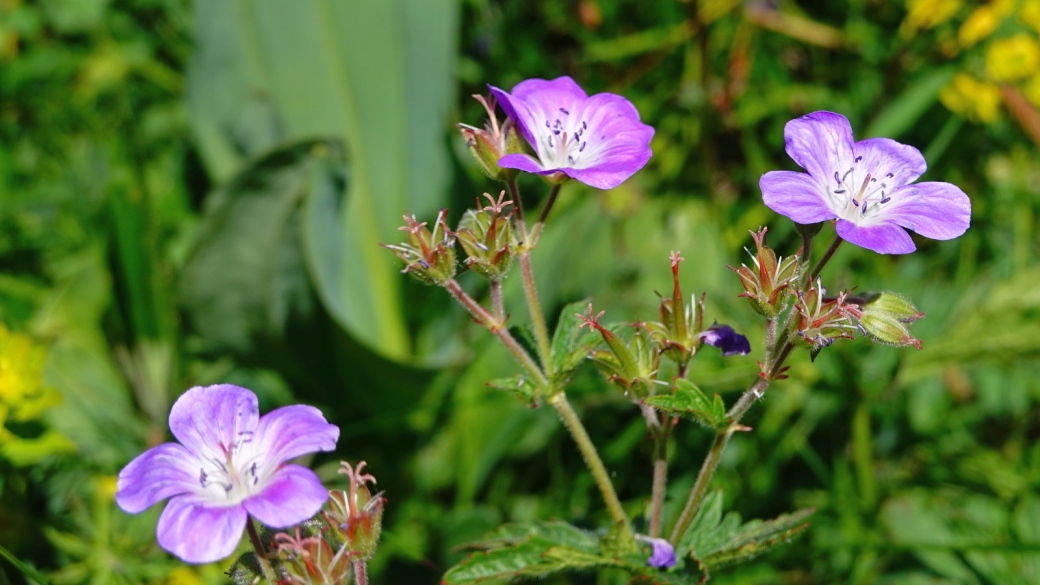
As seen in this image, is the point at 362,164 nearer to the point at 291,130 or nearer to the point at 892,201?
the point at 291,130

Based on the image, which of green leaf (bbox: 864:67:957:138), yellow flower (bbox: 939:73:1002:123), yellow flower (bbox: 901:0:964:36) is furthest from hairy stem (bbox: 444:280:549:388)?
yellow flower (bbox: 901:0:964:36)

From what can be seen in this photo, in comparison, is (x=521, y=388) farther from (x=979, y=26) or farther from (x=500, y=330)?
(x=979, y=26)

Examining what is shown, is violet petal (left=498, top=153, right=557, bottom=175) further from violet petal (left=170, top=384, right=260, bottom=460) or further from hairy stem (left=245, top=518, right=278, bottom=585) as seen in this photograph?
hairy stem (left=245, top=518, right=278, bottom=585)

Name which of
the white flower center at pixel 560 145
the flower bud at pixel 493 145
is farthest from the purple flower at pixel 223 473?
the white flower center at pixel 560 145

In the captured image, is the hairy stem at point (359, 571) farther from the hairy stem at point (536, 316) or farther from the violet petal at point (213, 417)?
the hairy stem at point (536, 316)

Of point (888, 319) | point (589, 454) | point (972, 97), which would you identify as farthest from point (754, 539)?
point (972, 97)

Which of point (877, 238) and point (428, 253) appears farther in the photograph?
point (428, 253)
